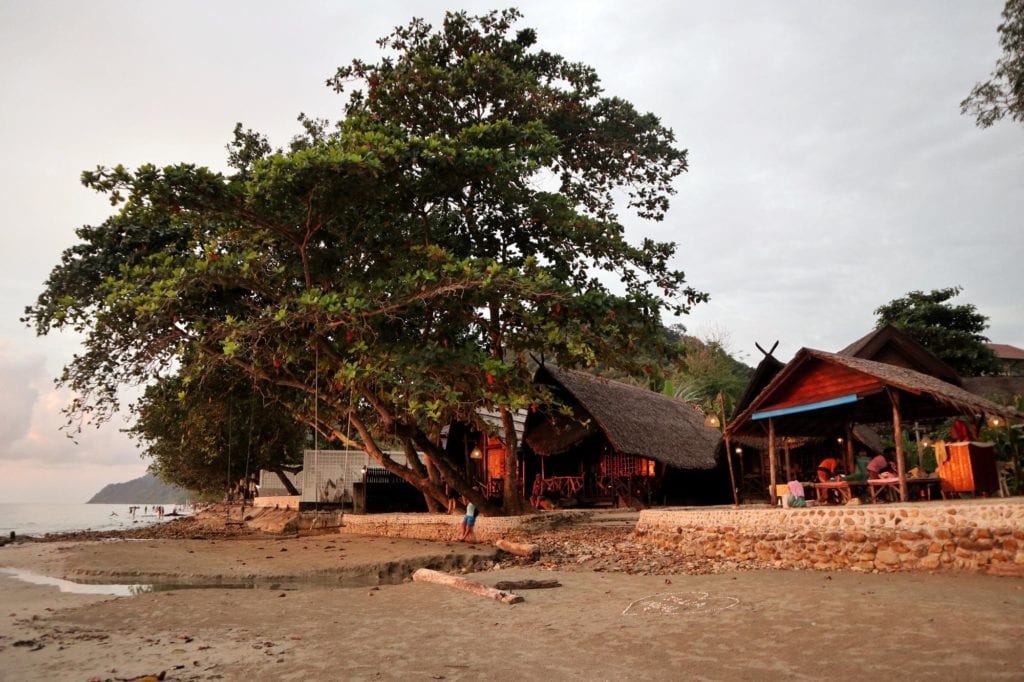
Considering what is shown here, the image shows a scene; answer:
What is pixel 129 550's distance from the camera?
15883 millimetres

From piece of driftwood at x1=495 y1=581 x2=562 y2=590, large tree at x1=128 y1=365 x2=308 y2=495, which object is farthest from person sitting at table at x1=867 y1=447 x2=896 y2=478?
large tree at x1=128 y1=365 x2=308 y2=495

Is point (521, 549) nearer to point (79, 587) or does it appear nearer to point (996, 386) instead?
point (79, 587)

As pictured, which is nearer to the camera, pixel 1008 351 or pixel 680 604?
pixel 680 604

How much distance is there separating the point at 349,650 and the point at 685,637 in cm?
309

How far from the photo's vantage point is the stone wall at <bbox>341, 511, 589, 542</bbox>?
51.7 feet

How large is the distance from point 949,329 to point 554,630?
1148 inches

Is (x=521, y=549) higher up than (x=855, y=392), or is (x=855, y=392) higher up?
(x=855, y=392)

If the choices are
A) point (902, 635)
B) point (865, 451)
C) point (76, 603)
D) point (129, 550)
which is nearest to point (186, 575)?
point (76, 603)

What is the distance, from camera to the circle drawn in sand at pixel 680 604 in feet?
24.9

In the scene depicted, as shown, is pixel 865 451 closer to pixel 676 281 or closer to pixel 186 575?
pixel 676 281

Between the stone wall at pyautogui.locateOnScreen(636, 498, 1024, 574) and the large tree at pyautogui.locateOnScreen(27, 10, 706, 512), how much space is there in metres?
4.11

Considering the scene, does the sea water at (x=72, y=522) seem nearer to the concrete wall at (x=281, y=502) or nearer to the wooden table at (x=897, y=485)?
the concrete wall at (x=281, y=502)

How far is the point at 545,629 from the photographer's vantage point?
6934 mm

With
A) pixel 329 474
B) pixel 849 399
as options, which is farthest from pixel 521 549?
pixel 329 474
